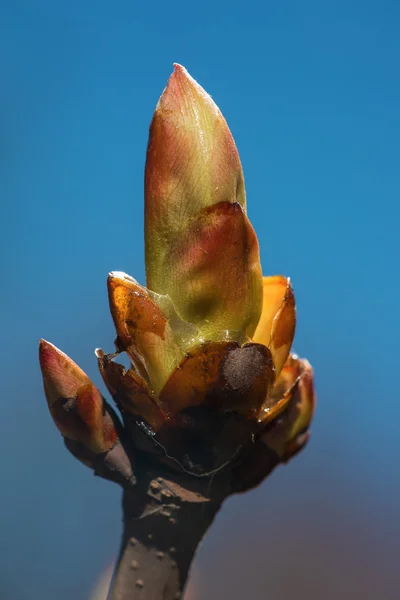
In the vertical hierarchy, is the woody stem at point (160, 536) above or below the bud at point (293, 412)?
below

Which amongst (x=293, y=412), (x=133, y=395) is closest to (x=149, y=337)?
(x=133, y=395)

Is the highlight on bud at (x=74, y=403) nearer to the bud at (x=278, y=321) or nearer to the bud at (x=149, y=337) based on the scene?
the bud at (x=149, y=337)

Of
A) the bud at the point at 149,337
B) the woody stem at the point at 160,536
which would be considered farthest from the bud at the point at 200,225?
the woody stem at the point at 160,536

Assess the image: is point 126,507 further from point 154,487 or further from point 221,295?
point 221,295

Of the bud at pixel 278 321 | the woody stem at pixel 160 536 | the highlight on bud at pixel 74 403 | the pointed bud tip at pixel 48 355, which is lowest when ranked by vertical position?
the woody stem at pixel 160 536

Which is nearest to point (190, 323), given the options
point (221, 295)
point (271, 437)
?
point (221, 295)

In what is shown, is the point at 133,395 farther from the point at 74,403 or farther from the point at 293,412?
the point at 293,412
